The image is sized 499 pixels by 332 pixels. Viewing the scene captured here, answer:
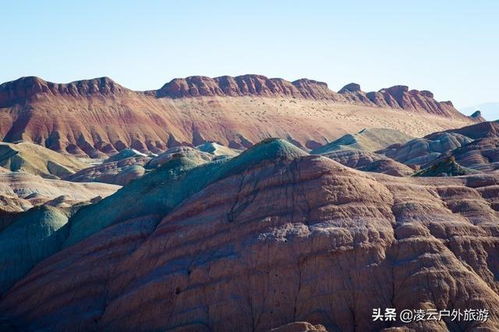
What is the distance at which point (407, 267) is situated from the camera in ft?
91.2

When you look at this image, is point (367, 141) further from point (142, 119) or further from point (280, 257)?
point (280, 257)

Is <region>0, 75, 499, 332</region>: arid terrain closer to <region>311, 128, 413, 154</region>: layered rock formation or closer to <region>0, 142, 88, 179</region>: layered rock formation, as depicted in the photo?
<region>0, 142, 88, 179</region>: layered rock formation

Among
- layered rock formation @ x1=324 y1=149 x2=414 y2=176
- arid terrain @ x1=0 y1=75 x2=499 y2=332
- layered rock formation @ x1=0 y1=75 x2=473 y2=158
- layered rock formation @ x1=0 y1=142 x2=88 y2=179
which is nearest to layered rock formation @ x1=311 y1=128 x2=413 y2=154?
layered rock formation @ x1=324 y1=149 x2=414 y2=176

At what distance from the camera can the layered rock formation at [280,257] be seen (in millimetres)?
27203

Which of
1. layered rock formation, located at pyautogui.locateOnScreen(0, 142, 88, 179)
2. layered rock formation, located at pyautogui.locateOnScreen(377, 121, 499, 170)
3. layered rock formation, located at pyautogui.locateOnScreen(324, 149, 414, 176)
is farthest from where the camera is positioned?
layered rock formation, located at pyautogui.locateOnScreen(0, 142, 88, 179)

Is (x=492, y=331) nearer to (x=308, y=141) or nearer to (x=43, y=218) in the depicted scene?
(x=43, y=218)

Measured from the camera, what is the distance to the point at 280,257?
28625 mm

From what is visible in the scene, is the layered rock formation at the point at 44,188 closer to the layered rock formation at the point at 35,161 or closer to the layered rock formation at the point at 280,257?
the layered rock formation at the point at 35,161

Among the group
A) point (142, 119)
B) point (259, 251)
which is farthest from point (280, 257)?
point (142, 119)

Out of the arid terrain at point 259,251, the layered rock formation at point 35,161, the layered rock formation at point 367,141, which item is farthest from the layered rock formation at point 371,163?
the layered rock formation at point 35,161

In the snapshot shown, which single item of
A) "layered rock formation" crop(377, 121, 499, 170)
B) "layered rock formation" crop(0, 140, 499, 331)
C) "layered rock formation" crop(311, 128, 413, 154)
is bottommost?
"layered rock formation" crop(0, 140, 499, 331)

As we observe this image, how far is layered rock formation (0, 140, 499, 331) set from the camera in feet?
89.2

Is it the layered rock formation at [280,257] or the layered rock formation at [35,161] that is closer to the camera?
the layered rock formation at [280,257]

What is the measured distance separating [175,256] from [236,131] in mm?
136854
